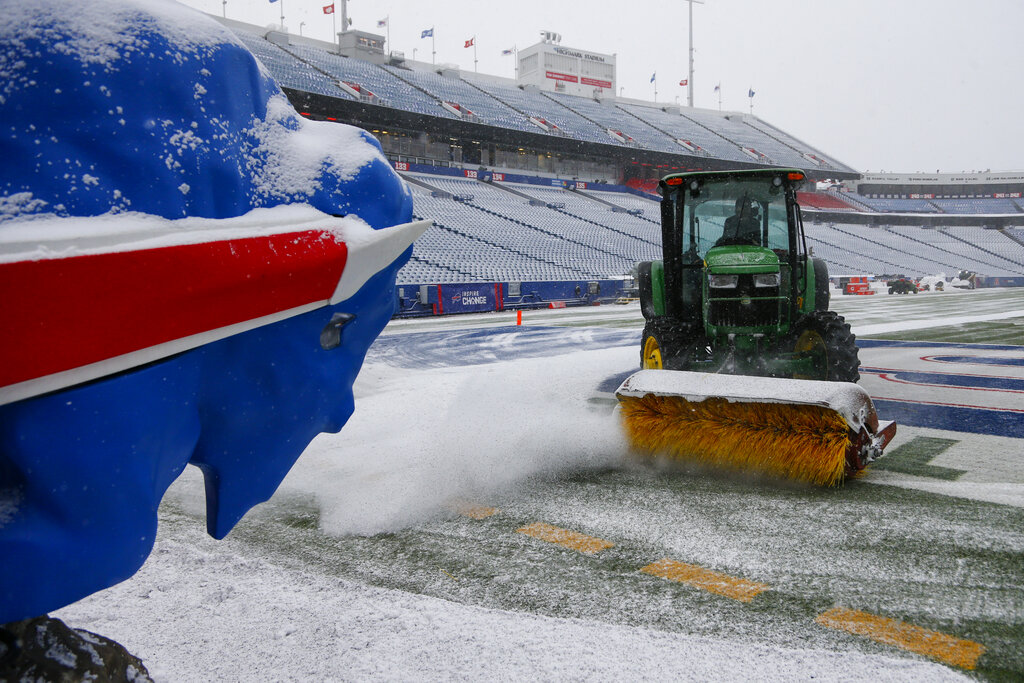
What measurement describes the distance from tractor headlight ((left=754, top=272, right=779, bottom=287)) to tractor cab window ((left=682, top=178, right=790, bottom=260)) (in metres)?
0.49

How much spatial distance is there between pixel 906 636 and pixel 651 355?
4.22 metres

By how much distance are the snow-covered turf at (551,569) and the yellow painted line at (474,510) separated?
0.03 meters

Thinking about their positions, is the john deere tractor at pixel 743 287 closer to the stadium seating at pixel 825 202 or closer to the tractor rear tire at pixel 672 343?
the tractor rear tire at pixel 672 343

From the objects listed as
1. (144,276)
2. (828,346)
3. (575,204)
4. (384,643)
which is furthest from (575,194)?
(144,276)

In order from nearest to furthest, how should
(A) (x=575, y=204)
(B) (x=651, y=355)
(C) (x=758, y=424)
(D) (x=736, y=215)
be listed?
(C) (x=758, y=424)
(D) (x=736, y=215)
(B) (x=651, y=355)
(A) (x=575, y=204)

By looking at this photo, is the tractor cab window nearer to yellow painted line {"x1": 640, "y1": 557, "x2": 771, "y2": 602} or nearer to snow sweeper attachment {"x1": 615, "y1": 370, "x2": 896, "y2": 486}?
snow sweeper attachment {"x1": 615, "y1": 370, "x2": 896, "y2": 486}

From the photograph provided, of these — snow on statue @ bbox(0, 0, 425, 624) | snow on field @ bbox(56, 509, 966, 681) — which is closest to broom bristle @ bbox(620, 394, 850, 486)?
snow on field @ bbox(56, 509, 966, 681)

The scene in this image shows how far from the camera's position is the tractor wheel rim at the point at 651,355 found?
246 inches

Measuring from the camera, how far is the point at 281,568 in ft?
9.71

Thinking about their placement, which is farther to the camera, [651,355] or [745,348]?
[651,355]

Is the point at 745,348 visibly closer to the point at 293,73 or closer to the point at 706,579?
the point at 706,579

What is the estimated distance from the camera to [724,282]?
572cm

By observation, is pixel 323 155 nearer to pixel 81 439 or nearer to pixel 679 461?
pixel 81 439

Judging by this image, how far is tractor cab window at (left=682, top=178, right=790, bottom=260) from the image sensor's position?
6.06 meters
